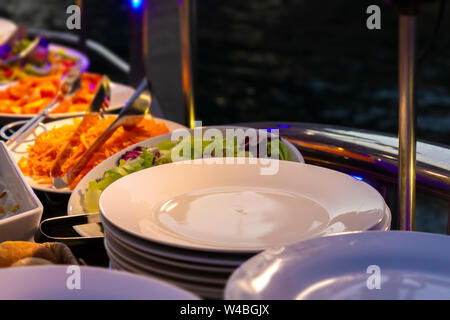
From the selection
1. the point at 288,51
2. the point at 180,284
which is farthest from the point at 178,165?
the point at 288,51

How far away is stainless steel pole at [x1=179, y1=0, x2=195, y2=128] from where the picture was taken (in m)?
0.96

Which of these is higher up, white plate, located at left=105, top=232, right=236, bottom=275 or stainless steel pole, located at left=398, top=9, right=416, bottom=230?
stainless steel pole, located at left=398, top=9, right=416, bottom=230

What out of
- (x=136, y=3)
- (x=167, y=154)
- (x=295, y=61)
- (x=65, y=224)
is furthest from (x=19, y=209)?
(x=295, y=61)

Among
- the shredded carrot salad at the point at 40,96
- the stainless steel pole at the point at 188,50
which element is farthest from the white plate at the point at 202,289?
the shredded carrot salad at the point at 40,96

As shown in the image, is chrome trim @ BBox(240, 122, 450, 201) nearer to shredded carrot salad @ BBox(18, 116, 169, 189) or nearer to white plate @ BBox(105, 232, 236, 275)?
shredded carrot salad @ BBox(18, 116, 169, 189)

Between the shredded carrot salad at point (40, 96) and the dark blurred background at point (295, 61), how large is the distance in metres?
4.86

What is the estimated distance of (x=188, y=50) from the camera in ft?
3.25

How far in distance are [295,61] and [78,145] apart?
8.94 meters

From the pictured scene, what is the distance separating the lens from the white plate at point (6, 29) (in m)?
2.20

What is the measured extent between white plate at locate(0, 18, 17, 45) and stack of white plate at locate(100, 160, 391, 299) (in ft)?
5.59

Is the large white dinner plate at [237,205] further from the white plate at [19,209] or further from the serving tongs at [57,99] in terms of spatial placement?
the serving tongs at [57,99]

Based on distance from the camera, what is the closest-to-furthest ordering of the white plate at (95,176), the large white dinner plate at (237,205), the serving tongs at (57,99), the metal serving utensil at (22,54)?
1. the large white dinner plate at (237,205)
2. the white plate at (95,176)
3. the serving tongs at (57,99)
4. the metal serving utensil at (22,54)

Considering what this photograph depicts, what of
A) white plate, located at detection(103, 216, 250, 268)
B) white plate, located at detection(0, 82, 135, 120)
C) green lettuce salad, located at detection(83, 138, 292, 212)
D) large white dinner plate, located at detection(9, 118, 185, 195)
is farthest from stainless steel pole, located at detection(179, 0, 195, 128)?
white plate, located at detection(103, 216, 250, 268)

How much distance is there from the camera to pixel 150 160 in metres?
0.83
